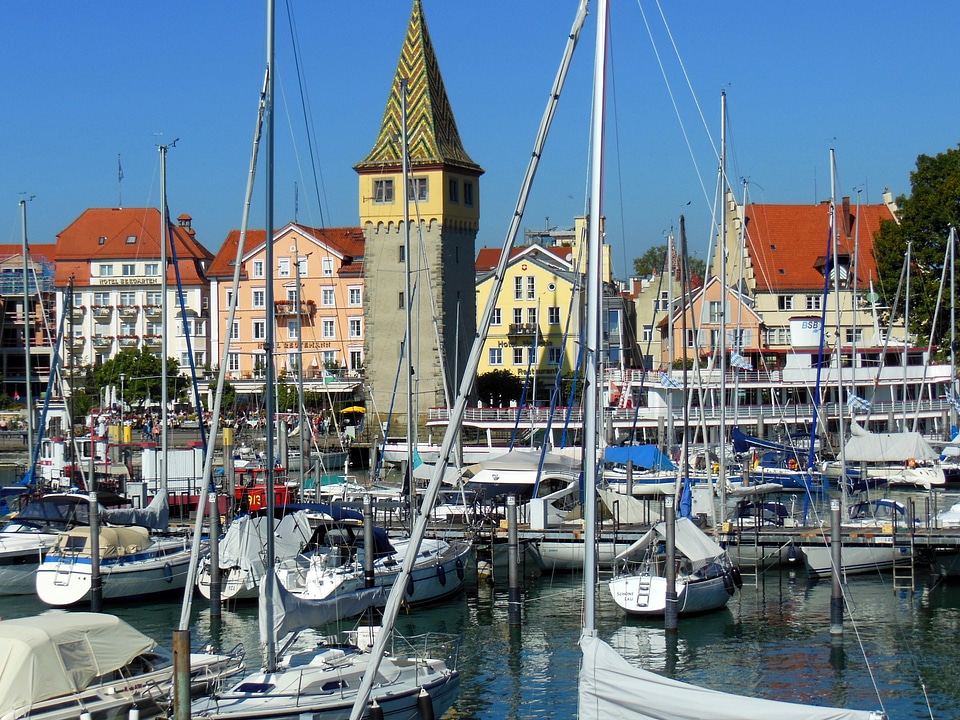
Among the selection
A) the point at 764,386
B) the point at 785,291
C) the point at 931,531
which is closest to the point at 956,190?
the point at 764,386

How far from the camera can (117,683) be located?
20734 mm

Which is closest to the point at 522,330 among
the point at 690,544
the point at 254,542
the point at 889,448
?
the point at 889,448

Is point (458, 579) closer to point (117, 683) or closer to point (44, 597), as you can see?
point (44, 597)

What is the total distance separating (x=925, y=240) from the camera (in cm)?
6506

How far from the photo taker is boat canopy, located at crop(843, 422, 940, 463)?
172 feet

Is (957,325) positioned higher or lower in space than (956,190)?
lower

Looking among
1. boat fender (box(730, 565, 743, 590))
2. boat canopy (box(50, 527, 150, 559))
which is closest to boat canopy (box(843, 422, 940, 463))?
boat fender (box(730, 565, 743, 590))

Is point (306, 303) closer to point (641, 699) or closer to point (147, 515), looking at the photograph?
point (147, 515)

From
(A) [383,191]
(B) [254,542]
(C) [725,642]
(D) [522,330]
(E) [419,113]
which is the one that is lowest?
(C) [725,642]

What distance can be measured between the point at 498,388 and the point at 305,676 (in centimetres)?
5985

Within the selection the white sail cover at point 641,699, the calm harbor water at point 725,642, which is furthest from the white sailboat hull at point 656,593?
the white sail cover at point 641,699

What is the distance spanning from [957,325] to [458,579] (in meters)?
37.2

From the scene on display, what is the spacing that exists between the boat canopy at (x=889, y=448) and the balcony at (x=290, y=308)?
41.6 meters

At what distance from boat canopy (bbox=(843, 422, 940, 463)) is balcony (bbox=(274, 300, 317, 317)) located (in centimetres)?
4155
